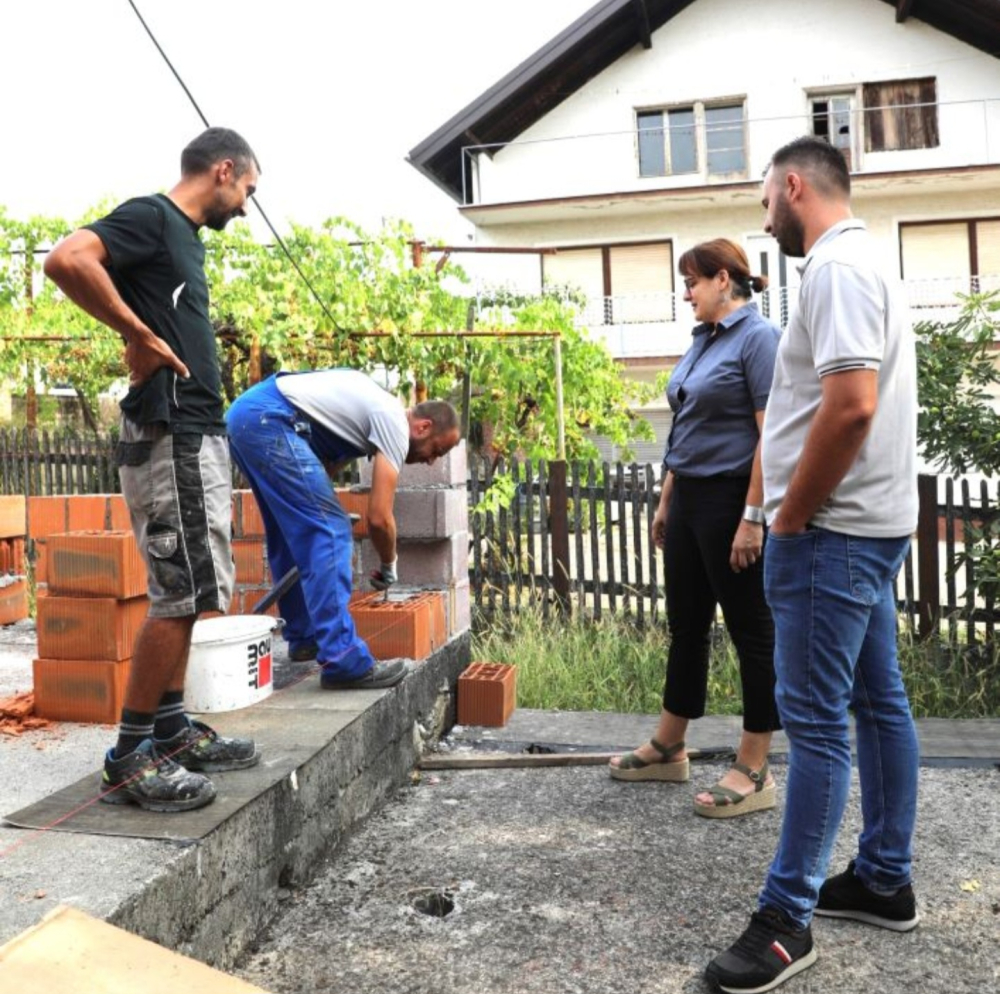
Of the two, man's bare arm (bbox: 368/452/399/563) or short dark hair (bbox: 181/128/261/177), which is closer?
short dark hair (bbox: 181/128/261/177)

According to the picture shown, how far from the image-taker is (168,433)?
8.04 feet

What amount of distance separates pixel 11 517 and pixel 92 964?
13.2 ft

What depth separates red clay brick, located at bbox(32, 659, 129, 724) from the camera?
10.4 ft

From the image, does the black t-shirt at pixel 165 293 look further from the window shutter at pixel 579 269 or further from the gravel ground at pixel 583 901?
the window shutter at pixel 579 269

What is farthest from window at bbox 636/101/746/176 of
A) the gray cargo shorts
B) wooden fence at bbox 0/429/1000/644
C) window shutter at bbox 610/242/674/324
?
the gray cargo shorts

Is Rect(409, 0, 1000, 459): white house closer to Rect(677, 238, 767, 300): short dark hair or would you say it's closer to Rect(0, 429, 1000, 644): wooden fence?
Rect(0, 429, 1000, 644): wooden fence

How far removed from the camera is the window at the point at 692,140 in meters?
19.4

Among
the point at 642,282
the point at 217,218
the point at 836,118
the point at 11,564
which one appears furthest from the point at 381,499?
the point at 836,118

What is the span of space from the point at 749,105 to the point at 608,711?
17206 mm

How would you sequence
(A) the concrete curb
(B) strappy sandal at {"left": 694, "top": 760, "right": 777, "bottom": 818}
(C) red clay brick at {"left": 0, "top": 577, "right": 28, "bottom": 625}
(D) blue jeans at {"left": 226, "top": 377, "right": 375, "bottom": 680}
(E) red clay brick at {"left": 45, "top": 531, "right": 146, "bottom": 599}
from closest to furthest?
1. (A) the concrete curb
2. (E) red clay brick at {"left": 45, "top": 531, "right": 146, "bottom": 599}
3. (B) strappy sandal at {"left": 694, "top": 760, "right": 777, "bottom": 818}
4. (D) blue jeans at {"left": 226, "top": 377, "right": 375, "bottom": 680}
5. (C) red clay brick at {"left": 0, "top": 577, "right": 28, "bottom": 625}

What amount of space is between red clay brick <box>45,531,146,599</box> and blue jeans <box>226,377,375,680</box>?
24.2 inches

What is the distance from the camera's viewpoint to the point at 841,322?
2.08 metres

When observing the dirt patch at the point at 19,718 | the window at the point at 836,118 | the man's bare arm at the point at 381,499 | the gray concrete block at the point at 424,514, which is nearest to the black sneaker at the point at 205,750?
the dirt patch at the point at 19,718

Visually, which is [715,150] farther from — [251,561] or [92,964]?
[92,964]
